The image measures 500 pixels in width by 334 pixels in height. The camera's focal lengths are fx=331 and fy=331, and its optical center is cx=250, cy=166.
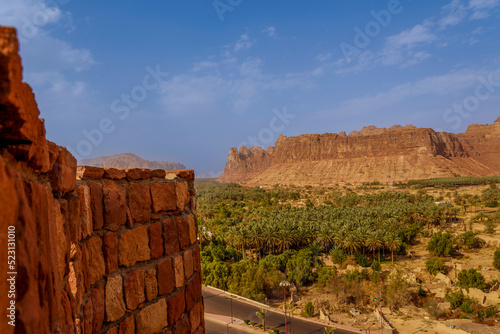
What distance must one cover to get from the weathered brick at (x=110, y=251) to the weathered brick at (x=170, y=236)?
18.9 inches

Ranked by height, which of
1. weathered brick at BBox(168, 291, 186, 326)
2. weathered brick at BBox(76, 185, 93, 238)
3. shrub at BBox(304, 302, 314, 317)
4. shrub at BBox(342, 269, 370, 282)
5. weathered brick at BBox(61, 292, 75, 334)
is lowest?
shrub at BBox(304, 302, 314, 317)

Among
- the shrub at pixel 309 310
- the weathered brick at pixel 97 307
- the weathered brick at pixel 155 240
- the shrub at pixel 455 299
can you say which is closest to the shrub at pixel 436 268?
the shrub at pixel 455 299

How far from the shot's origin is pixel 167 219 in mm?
2582

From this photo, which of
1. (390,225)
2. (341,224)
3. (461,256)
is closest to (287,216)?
(341,224)

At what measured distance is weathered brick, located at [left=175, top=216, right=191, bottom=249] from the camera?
271 cm

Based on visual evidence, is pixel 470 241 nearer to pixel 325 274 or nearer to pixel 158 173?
pixel 325 274

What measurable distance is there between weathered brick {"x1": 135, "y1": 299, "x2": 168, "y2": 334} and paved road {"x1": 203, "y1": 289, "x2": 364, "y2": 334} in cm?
1662

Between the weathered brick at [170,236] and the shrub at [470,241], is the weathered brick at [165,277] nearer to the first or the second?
the weathered brick at [170,236]

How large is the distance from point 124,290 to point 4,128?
4.50 ft

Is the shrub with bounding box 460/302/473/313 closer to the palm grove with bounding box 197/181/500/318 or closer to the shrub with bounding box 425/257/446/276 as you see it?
the palm grove with bounding box 197/181/500/318

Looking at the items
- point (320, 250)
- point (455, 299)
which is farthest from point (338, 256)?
point (455, 299)

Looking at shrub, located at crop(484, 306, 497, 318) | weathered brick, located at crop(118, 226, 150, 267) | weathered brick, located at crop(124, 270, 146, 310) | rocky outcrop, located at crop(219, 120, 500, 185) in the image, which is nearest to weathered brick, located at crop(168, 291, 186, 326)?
weathered brick, located at crop(124, 270, 146, 310)

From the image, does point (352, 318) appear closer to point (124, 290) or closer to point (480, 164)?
point (124, 290)

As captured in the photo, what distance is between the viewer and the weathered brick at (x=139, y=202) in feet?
7.49
